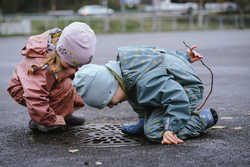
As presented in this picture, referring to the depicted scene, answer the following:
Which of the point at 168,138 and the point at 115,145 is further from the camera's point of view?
the point at 115,145

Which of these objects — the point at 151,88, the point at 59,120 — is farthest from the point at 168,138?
the point at 59,120

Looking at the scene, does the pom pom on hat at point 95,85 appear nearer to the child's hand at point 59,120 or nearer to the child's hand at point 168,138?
the child's hand at point 168,138

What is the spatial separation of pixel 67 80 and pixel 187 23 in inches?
1090

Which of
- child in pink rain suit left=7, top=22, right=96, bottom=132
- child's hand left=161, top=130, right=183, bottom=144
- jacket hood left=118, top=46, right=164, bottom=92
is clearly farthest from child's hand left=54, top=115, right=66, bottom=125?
child's hand left=161, top=130, right=183, bottom=144

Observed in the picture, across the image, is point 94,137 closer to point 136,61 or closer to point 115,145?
point 115,145

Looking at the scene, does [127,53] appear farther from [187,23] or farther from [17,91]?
[187,23]

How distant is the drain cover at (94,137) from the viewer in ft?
9.91

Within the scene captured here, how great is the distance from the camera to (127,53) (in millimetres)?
2891

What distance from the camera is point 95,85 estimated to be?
2686 mm

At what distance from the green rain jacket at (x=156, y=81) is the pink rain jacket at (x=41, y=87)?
70 cm

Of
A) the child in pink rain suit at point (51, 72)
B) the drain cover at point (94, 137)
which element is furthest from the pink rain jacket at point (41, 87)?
the drain cover at point (94, 137)

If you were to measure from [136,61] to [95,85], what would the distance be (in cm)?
39

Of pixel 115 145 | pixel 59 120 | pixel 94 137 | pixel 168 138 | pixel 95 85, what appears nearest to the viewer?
pixel 95 85

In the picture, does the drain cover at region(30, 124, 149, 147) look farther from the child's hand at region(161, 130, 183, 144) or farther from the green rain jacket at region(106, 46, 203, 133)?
the green rain jacket at region(106, 46, 203, 133)
